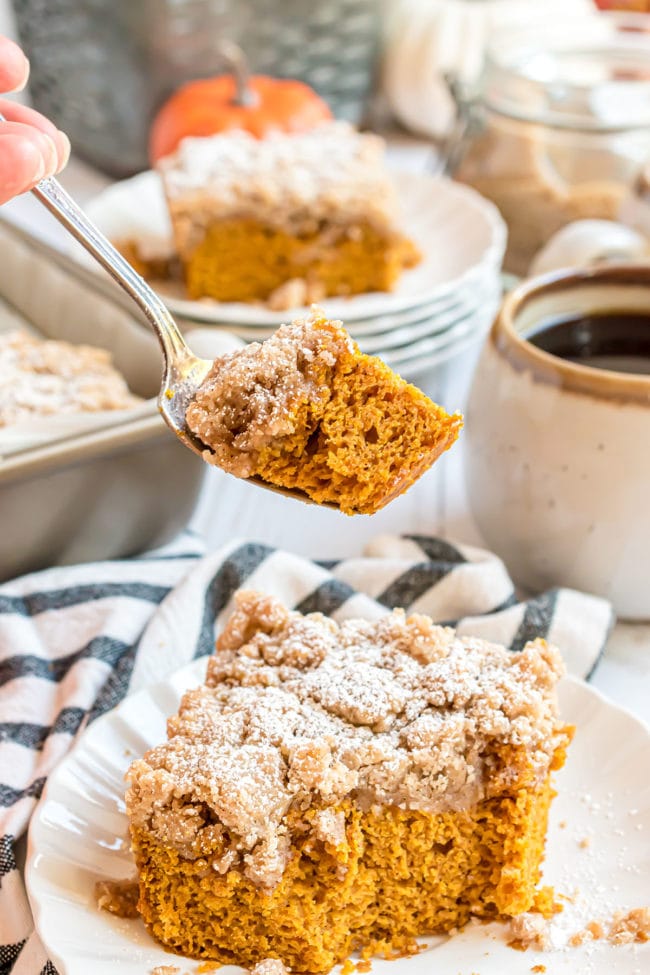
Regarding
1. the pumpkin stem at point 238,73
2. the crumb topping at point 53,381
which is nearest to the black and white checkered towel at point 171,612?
the crumb topping at point 53,381

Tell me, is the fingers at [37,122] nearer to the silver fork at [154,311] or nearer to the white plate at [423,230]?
the silver fork at [154,311]

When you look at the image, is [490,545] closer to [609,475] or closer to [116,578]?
[609,475]

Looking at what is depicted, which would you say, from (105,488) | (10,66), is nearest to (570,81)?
(105,488)

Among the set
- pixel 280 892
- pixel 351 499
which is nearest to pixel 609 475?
pixel 351 499

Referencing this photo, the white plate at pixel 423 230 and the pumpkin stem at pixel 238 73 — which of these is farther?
the pumpkin stem at pixel 238 73

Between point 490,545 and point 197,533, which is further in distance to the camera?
point 197,533

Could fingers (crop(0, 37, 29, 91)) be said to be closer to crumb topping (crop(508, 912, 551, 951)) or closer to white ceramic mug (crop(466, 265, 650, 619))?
white ceramic mug (crop(466, 265, 650, 619))
